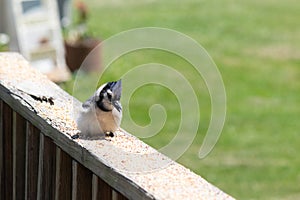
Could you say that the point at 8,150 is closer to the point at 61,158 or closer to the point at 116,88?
the point at 61,158

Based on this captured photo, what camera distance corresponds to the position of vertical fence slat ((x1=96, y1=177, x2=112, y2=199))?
2307mm

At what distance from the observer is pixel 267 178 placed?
6.65 m

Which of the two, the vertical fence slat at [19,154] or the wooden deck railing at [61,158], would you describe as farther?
the vertical fence slat at [19,154]

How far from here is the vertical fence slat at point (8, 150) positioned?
10.0ft

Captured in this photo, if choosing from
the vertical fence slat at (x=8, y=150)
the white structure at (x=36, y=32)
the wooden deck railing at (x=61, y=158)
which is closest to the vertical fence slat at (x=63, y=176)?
the wooden deck railing at (x=61, y=158)

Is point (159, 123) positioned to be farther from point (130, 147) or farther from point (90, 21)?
point (90, 21)

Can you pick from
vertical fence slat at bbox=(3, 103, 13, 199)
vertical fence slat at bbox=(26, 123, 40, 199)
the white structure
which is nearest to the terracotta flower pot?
the white structure

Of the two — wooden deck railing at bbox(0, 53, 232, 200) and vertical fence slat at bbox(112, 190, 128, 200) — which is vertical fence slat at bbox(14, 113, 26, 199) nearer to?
wooden deck railing at bbox(0, 53, 232, 200)

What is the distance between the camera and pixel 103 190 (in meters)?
2.34

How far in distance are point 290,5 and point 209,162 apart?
290 inches

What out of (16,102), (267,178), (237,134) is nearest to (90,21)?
(237,134)

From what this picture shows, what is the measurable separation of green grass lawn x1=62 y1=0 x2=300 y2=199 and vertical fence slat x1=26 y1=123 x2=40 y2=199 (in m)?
0.34

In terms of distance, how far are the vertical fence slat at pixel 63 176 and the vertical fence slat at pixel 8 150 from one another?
1.59ft

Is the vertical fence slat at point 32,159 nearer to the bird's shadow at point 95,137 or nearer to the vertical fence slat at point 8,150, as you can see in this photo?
the vertical fence slat at point 8,150
